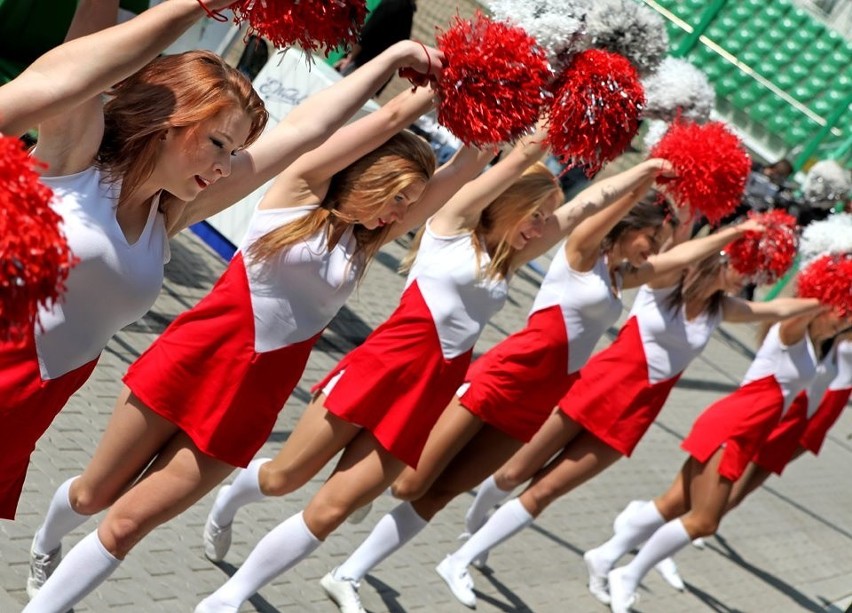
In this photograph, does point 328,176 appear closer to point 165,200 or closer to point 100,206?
point 165,200

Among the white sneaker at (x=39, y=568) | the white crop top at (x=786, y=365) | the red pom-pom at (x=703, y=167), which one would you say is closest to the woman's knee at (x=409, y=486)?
the white sneaker at (x=39, y=568)

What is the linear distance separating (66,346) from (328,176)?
1138mm

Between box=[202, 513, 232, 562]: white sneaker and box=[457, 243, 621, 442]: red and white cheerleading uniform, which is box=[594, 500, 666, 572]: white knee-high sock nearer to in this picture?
box=[457, 243, 621, 442]: red and white cheerleading uniform

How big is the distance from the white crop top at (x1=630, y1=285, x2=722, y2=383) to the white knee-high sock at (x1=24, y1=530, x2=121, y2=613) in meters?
2.93

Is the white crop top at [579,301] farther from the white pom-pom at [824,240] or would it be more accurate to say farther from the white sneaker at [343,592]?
the white pom-pom at [824,240]

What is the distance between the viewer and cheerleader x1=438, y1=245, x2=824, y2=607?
5.47m

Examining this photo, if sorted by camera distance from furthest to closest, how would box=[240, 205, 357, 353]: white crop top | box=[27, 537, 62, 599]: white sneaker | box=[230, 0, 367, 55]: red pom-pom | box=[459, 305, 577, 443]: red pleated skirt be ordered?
box=[459, 305, 577, 443]: red pleated skirt
box=[27, 537, 62, 599]: white sneaker
box=[240, 205, 357, 353]: white crop top
box=[230, 0, 367, 55]: red pom-pom

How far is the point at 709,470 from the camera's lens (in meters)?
6.02

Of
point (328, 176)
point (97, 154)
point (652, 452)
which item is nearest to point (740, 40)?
point (652, 452)

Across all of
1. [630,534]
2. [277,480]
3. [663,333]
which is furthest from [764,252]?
[277,480]

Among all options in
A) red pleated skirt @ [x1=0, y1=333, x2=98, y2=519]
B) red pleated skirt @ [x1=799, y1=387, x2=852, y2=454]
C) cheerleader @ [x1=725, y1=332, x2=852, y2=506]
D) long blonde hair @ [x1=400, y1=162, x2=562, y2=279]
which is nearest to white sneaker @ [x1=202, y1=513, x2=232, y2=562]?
long blonde hair @ [x1=400, y1=162, x2=562, y2=279]

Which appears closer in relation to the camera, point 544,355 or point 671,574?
point 544,355

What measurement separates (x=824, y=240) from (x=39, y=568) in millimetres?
4115

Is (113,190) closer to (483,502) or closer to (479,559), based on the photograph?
(483,502)
